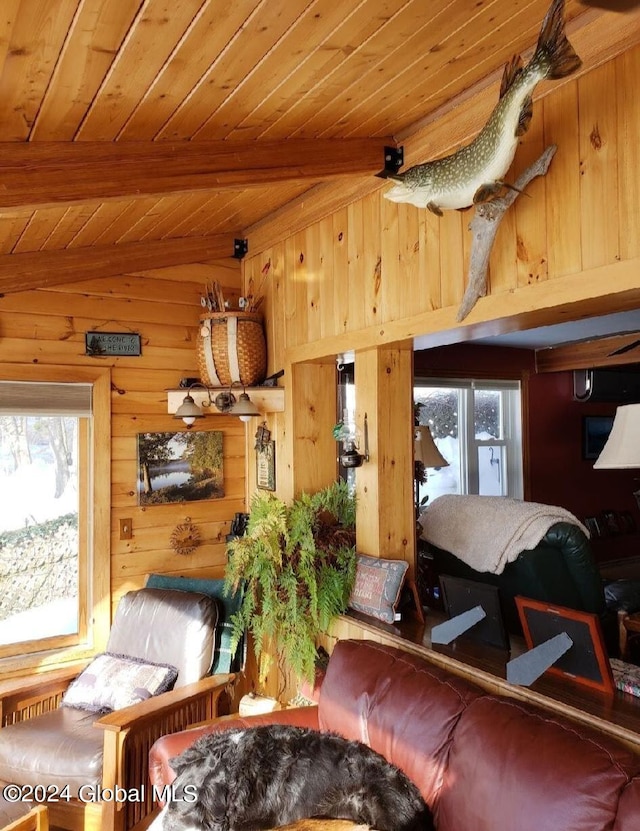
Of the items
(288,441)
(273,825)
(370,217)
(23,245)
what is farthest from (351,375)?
(273,825)

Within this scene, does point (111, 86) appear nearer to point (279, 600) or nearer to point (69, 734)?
point (279, 600)

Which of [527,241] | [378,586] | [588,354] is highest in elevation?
[588,354]

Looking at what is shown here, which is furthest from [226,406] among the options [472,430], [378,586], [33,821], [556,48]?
[472,430]

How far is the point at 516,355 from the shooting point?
6.34m

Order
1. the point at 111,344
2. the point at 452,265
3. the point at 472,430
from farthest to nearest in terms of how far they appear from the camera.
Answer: the point at 472,430
the point at 111,344
the point at 452,265

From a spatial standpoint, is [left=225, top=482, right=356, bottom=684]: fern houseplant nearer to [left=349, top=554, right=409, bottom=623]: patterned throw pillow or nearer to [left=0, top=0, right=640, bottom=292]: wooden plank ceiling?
[left=349, top=554, right=409, bottom=623]: patterned throw pillow

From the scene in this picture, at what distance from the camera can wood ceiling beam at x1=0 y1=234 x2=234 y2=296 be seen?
127 inches

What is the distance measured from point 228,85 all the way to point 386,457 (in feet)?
5.25

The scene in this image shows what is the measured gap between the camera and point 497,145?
1.80 m

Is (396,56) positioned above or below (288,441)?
above

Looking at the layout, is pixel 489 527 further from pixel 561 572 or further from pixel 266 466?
pixel 266 466

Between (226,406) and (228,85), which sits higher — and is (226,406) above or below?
below

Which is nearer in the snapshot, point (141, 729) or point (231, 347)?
point (141, 729)

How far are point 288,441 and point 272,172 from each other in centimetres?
144
